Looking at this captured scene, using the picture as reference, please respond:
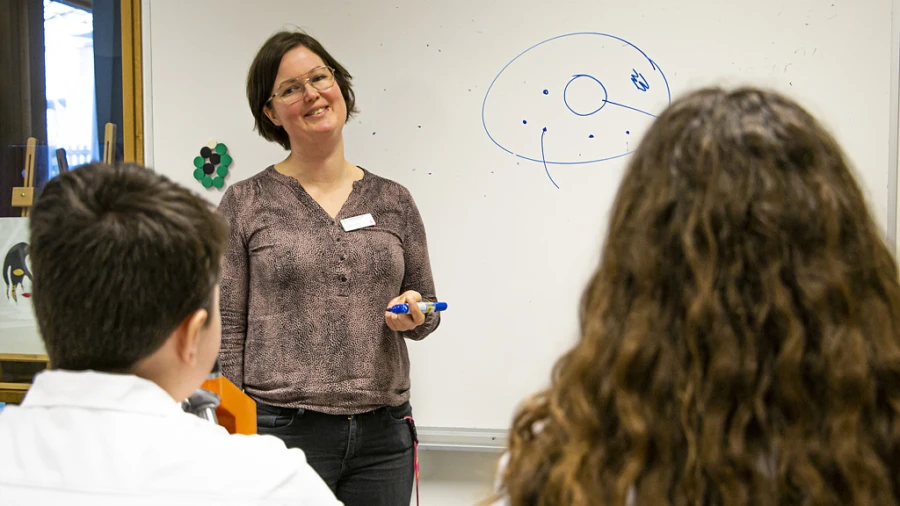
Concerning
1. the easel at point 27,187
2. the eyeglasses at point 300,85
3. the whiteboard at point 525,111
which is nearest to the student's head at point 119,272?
the eyeglasses at point 300,85

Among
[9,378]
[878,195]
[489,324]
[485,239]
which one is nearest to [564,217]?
[485,239]

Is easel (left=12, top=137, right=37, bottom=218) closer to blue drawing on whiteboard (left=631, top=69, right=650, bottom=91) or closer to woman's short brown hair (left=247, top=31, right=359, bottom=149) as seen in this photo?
woman's short brown hair (left=247, top=31, right=359, bottom=149)

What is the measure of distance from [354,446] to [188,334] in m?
0.89

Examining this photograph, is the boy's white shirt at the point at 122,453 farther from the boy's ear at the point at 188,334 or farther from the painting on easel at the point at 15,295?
the painting on easel at the point at 15,295

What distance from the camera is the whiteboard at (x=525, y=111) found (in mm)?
2182

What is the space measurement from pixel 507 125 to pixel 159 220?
1532mm

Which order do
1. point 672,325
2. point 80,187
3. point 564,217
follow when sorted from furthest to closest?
1. point 564,217
2. point 80,187
3. point 672,325

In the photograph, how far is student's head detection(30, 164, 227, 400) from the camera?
0.91 m

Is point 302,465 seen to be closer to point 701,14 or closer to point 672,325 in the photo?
point 672,325

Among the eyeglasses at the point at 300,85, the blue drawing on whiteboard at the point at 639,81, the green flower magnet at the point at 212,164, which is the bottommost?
the green flower magnet at the point at 212,164

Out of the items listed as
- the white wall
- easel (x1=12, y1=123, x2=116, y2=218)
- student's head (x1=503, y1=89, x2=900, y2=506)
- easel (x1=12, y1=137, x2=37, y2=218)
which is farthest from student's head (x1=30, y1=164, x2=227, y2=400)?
easel (x1=12, y1=137, x2=37, y2=218)

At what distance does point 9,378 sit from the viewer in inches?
108

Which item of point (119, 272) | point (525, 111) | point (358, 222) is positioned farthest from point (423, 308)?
point (119, 272)

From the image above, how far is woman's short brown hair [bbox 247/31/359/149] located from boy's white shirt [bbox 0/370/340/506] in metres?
1.19
